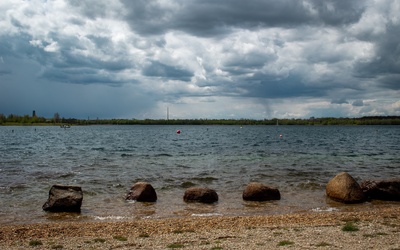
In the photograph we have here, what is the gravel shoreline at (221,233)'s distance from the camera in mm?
10977

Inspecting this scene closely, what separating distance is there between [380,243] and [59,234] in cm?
977

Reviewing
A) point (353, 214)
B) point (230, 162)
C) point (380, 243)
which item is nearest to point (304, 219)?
point (353, 214)

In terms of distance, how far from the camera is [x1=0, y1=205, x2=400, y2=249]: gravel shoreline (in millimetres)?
10977

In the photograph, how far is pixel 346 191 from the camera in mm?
19297

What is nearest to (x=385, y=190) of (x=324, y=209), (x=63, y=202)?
(x=324, y=209)

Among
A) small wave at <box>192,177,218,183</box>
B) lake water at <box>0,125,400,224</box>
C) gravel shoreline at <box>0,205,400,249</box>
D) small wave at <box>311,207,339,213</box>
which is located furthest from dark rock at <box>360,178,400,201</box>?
small wave at <box>192,177,218,183</box>

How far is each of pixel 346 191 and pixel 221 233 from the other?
370 inches

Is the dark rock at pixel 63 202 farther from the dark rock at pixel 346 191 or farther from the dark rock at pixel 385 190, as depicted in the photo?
the dark rock at pixel 385 190

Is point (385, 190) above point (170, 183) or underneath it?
above

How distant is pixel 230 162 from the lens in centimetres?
3756

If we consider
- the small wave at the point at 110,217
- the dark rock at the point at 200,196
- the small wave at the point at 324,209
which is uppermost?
the dark rock at the point at 200,196

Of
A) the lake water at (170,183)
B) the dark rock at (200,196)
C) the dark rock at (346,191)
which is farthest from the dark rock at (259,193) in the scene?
the dark rock at (346,191)

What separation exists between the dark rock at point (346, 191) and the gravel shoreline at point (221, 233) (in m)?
3.63

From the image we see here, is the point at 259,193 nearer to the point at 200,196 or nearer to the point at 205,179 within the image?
the point at 200,196
